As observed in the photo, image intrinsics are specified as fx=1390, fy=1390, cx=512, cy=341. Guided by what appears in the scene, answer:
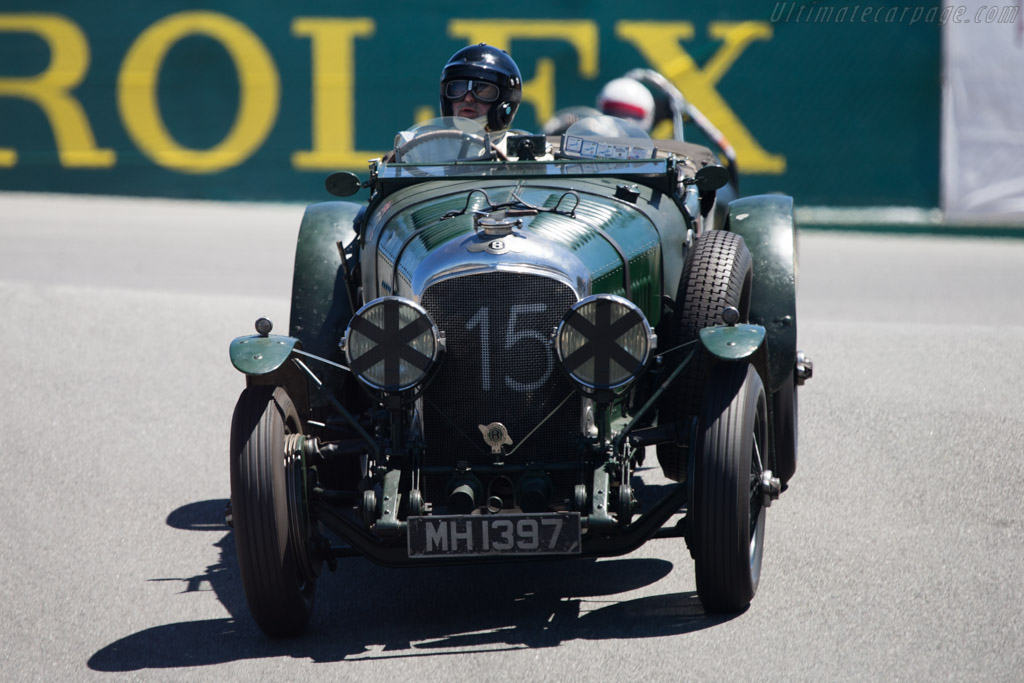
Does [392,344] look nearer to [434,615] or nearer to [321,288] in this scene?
[434,615]

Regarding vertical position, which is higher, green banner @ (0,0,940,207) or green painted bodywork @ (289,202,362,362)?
green banner @ (0,0,940,207)

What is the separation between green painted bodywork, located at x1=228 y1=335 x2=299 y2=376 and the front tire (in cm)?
12

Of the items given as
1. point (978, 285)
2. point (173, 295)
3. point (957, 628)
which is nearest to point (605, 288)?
point (957, 628)

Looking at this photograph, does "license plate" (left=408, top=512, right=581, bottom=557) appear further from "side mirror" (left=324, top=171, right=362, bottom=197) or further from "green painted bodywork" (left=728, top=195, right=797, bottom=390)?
"side mirror" (left=324, top=171, right=362, bottom=197)

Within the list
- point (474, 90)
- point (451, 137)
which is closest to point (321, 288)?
point (451, 137)

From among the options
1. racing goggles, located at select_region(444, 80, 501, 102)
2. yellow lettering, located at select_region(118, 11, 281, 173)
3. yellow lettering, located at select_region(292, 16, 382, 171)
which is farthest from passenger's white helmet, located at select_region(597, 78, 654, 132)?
yellow lettering, located at select_region(118, 11, 281, 173)

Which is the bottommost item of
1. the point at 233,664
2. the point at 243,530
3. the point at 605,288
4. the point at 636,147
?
the point at 233,664

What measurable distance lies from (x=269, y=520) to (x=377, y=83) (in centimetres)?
1143

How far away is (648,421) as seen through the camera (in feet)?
17.8

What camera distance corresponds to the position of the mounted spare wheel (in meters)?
5.22

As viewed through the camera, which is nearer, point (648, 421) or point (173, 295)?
point (648, 421)

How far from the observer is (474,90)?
6.71 metres

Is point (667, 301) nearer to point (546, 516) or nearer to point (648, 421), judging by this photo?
point (648, 421)

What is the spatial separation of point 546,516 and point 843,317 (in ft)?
20.4
